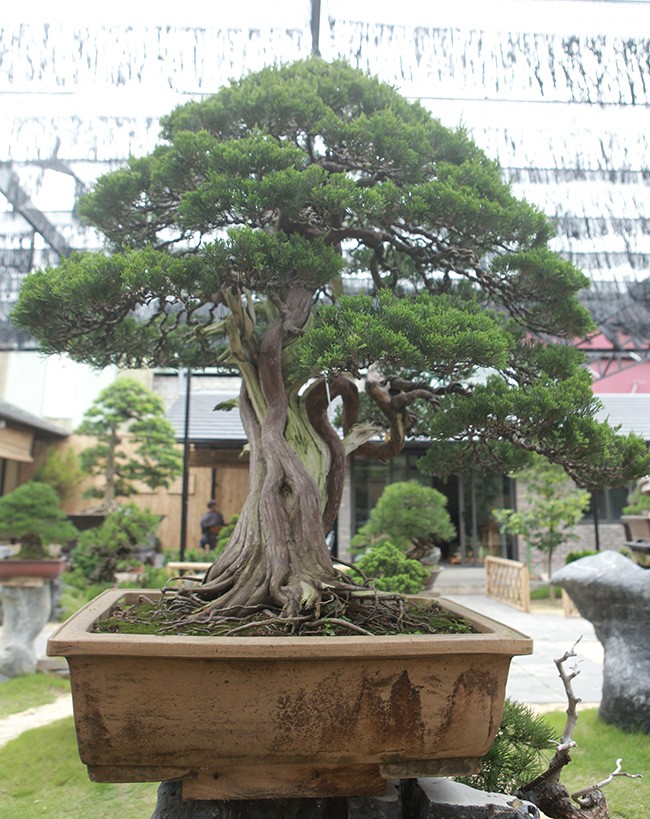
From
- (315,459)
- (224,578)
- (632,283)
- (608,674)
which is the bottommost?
(608,674)

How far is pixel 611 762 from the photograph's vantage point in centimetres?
233

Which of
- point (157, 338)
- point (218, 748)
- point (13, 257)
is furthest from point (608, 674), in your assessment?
point (13, 257)

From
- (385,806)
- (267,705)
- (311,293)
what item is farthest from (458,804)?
(311,293)

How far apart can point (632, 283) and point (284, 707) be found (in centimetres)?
462

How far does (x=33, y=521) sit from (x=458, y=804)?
10.8 feet

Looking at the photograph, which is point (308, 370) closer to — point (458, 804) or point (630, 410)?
point (458, 804)

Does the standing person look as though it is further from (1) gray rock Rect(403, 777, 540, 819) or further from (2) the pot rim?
(2) the pot rim

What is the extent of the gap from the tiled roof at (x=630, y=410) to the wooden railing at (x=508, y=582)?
2.83m

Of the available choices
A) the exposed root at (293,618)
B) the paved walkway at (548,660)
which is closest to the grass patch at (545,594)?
the paved walkway at (548,660)

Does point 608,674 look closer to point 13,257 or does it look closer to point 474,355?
point 474,355

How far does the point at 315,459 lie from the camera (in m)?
2.04

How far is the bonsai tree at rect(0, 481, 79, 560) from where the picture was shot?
3.85 m

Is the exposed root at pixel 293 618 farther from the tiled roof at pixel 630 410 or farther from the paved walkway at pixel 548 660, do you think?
the tiled roof at pixel 630 410

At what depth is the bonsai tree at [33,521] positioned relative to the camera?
12.6 feet
